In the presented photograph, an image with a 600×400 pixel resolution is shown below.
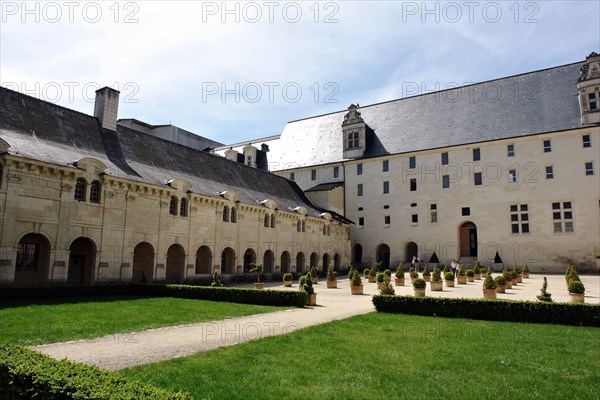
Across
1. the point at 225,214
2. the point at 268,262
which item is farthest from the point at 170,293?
the point at 268,262

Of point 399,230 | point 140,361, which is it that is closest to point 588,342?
point 140,361

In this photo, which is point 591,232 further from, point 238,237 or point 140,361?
point 140,361

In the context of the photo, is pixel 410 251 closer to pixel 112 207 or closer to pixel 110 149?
pixel 110 149

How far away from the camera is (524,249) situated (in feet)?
127

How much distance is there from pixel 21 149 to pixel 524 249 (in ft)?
128

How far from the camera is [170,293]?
22.0 metres

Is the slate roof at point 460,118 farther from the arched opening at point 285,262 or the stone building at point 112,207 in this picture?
the stone building at point 112,207

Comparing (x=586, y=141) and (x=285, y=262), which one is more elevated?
(x=586, y=141)

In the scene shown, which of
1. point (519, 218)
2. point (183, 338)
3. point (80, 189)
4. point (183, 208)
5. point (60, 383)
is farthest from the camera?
point (519, 218)

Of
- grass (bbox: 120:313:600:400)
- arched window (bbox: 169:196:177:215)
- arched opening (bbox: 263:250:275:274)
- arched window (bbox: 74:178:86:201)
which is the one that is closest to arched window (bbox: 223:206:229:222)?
arched window (bbox: 169:196:177:215)

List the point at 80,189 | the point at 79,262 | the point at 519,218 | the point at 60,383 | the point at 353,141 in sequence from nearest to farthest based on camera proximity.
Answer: the point at 60,383
the point at 80,189
the point at 79,262
the point at 519,218
the point at 353,141

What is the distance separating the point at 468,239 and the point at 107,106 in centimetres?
3492

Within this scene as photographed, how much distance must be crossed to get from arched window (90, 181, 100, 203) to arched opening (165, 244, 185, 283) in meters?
6.80

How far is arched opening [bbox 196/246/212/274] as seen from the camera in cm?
3045
